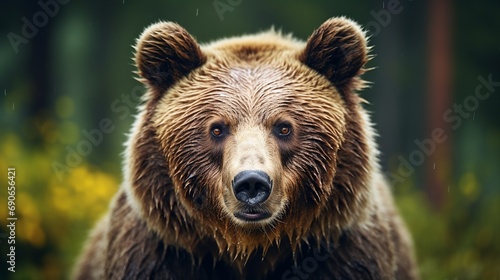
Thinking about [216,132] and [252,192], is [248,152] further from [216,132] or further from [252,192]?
[216,132]

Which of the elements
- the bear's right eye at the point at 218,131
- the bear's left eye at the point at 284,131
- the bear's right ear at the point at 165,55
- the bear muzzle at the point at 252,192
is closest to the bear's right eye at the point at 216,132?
the bear's right eye at the point at 218,131

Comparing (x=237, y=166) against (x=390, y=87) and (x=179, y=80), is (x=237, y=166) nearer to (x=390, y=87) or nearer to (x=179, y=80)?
(x=179, y=80)

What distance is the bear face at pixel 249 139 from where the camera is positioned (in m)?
4.62

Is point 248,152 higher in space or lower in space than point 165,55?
lower

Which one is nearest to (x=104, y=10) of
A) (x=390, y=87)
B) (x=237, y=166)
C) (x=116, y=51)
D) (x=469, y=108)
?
(x=116, y=51)

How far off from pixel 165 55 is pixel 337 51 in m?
1.24

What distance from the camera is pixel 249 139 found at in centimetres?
448

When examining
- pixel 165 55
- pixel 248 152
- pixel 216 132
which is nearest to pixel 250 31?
pixel 165 55

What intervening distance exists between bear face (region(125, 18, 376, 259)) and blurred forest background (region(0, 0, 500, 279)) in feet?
11.0

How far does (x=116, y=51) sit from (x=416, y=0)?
8805mm

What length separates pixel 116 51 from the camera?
67.3 ft

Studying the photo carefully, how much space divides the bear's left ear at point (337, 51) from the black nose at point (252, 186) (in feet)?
4.04

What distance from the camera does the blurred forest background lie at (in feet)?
28.6

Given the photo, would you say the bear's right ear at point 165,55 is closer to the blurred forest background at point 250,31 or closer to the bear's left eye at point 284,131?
the bear's left eye at point 284,131
